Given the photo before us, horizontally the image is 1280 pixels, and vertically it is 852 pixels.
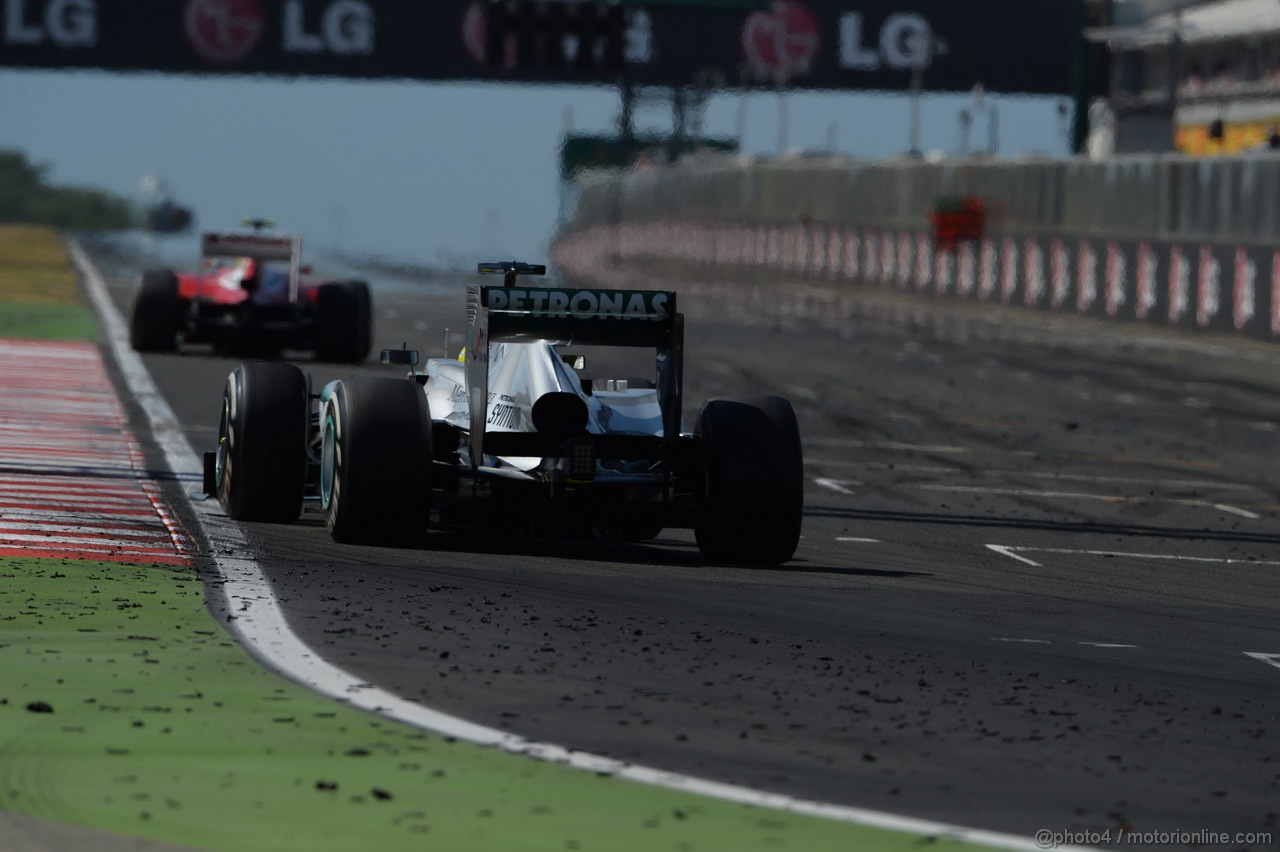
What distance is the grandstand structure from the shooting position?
272 ft

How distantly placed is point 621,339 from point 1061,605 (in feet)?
9.26

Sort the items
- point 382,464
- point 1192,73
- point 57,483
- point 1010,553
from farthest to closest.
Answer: point 1192,73 < point 57,483 < point 1010,553 < point 382,464

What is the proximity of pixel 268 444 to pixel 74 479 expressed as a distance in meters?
3.16

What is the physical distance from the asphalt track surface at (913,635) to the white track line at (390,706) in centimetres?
10

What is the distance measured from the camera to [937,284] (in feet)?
183

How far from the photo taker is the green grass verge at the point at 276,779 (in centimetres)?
676

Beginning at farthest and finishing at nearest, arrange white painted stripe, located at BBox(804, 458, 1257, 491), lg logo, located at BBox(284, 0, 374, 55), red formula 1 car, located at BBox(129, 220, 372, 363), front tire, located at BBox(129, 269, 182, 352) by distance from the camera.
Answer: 1. lg logo, located at BBox(284, 0, 374, 55)
2. front tire, located at BBox(129, 269, 182, 352)
3. red formula 1 car, located at BBox(129, 220, 372, 363)
4. white painted stripe, located at BBox(804, 458, 1257, 491)

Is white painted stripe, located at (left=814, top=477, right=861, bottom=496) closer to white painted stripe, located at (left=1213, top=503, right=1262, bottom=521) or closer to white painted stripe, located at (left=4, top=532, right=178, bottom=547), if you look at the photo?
white painted stripe, located at (left=1213, top=503, right=1262, bottom=521)

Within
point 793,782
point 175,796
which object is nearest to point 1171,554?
point 793,782

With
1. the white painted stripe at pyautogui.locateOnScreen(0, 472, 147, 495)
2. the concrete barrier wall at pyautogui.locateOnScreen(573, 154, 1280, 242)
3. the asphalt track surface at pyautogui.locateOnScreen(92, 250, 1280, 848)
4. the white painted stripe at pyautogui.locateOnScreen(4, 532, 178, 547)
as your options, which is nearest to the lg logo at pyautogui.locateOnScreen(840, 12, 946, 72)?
the concrete barrier wall at pyautogui.locateOnScreen(573, 154, 1280, 242)

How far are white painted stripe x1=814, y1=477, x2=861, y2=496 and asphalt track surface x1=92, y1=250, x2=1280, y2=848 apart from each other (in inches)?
2.1

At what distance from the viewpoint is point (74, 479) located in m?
16.8

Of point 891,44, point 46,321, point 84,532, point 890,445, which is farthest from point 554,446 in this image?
point 891,44

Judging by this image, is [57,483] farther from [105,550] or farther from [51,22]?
[51,22]
